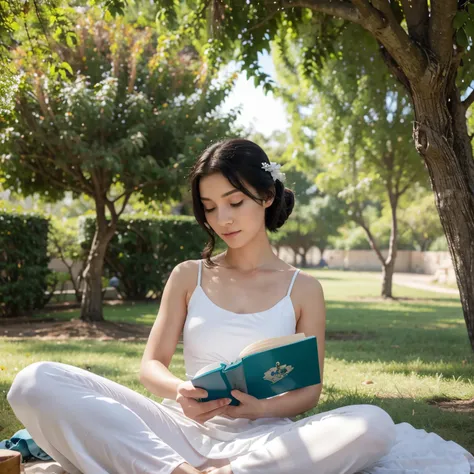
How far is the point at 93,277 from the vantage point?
10.2 meters

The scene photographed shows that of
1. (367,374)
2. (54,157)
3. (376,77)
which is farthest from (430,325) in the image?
(54,157)

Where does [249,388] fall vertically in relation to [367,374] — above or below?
above

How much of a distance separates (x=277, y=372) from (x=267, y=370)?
2.0 inches

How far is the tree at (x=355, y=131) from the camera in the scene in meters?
14.3

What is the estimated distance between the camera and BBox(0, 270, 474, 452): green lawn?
4.48 m

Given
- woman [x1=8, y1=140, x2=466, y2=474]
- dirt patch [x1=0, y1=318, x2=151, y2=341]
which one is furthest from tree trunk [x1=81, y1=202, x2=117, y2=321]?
woman [x1=8, y1=140, x2=466, y2=474]

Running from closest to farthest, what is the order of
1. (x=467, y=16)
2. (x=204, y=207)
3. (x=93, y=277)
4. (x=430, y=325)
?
(x=204, y=207) → (x=467, y=16) → (x=93, y=277) → (x=430, y=325)

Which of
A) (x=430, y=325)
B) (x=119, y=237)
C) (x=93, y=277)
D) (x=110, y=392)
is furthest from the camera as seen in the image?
(x=119, y=237)

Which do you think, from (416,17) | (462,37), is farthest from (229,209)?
(416,17)

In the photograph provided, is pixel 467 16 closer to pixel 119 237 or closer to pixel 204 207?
pixel 204 207

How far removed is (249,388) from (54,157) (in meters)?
7.35

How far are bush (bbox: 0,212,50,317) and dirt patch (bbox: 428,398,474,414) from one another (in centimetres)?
826

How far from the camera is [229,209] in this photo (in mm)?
3100

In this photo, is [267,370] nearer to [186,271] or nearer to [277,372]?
[277,372]
